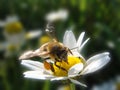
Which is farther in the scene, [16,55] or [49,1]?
[49,1]

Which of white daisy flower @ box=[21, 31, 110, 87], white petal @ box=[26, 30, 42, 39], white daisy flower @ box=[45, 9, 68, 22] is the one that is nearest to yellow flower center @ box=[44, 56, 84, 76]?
white daisy flower @ box=[21, 31, 110, 87]

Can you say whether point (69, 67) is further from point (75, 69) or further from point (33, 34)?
point (33, 34)

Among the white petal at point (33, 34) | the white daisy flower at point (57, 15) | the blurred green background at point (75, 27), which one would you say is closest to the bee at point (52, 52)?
the blurred green background at point (75, 27)

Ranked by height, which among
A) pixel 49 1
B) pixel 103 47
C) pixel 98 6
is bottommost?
pixel 103 47

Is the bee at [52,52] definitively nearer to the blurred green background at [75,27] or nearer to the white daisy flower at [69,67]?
the white daisy flower at [69,67]

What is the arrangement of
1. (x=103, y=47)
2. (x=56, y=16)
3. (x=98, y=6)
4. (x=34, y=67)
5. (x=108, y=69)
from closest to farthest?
1. (x=34, y=67)
2. (x=108, y=69)
3. (x=103, y=47)
4. (x=98, y=6)
5. (x=56, y=16)

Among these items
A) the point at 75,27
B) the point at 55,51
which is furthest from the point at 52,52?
the point at 75,27

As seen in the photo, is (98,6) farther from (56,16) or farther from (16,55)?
(16,55)

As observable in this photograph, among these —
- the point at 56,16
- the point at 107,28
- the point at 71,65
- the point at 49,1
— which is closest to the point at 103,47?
the point at 107,28
